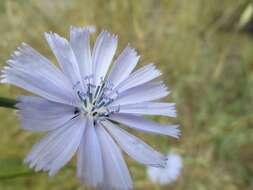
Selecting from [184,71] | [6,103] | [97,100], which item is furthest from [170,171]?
[6,103]

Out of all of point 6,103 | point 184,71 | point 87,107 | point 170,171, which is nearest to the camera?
point 6,103

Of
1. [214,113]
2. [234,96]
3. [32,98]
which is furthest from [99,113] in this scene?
[234,96]

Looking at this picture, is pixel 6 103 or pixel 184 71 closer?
pixel 6 103

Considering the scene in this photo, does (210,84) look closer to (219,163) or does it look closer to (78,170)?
(219,163)

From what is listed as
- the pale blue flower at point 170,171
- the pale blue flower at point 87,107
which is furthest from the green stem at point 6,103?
the pale blue flower at point 170,171

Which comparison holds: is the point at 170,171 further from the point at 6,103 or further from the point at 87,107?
the point at 6,103

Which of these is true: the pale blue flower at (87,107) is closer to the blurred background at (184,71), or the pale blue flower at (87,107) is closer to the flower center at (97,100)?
the flower center at (97,100)
